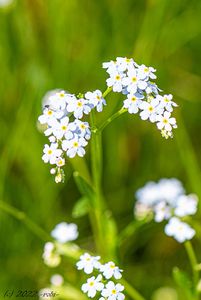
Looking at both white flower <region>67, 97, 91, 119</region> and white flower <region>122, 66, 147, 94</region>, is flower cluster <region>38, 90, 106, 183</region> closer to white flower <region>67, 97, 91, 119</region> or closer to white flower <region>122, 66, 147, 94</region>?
white flower <region>67, 97, 91, 119</region>

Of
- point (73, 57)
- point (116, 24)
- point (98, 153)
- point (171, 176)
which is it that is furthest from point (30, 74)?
point (98, 153)

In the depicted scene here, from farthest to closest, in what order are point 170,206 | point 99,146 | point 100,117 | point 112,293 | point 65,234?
point 100,117 < point 170,206 < point 65,234 < point 99,146 < point 112,293

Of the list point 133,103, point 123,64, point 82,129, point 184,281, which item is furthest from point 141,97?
point 184,281

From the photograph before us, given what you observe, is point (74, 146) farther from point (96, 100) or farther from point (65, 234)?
point (65, 234)

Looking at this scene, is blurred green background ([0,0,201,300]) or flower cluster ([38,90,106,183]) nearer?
flower cluster ([38,90,106,183])

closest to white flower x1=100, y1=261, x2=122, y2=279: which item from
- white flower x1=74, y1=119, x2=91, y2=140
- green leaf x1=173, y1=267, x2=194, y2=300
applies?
green leaf x1=173, y1=267, x2=194, y2=300

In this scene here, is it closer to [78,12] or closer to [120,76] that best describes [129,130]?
[78,12]
